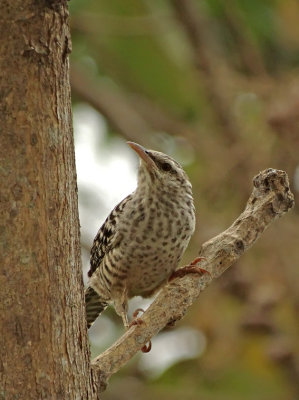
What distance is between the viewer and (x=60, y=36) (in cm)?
277

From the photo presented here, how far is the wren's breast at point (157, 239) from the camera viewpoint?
15.1 ft

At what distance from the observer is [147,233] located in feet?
15.3

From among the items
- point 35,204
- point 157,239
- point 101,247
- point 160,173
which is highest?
point 160,173

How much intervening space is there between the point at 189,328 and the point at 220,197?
1886mm

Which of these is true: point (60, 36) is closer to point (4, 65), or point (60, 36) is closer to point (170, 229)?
point (4, 65)

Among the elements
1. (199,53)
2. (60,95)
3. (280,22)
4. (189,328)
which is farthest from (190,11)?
(60,95)

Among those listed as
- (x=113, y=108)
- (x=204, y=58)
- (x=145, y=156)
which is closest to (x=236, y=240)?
(x=145, y=156)

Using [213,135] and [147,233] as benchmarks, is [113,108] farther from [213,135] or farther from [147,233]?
[147,233]

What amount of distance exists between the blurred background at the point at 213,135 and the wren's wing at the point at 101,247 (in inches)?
39.2

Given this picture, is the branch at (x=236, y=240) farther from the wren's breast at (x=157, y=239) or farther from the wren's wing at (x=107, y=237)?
the wren's wing at (x=107, y=237)

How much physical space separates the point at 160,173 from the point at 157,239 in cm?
39

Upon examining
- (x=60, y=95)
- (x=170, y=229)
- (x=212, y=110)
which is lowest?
(x=60, y=95)

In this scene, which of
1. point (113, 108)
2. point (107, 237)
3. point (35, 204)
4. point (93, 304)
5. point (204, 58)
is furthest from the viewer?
point (113, 108)

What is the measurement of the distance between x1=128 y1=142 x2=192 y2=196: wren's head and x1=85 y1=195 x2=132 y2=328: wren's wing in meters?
0.19
